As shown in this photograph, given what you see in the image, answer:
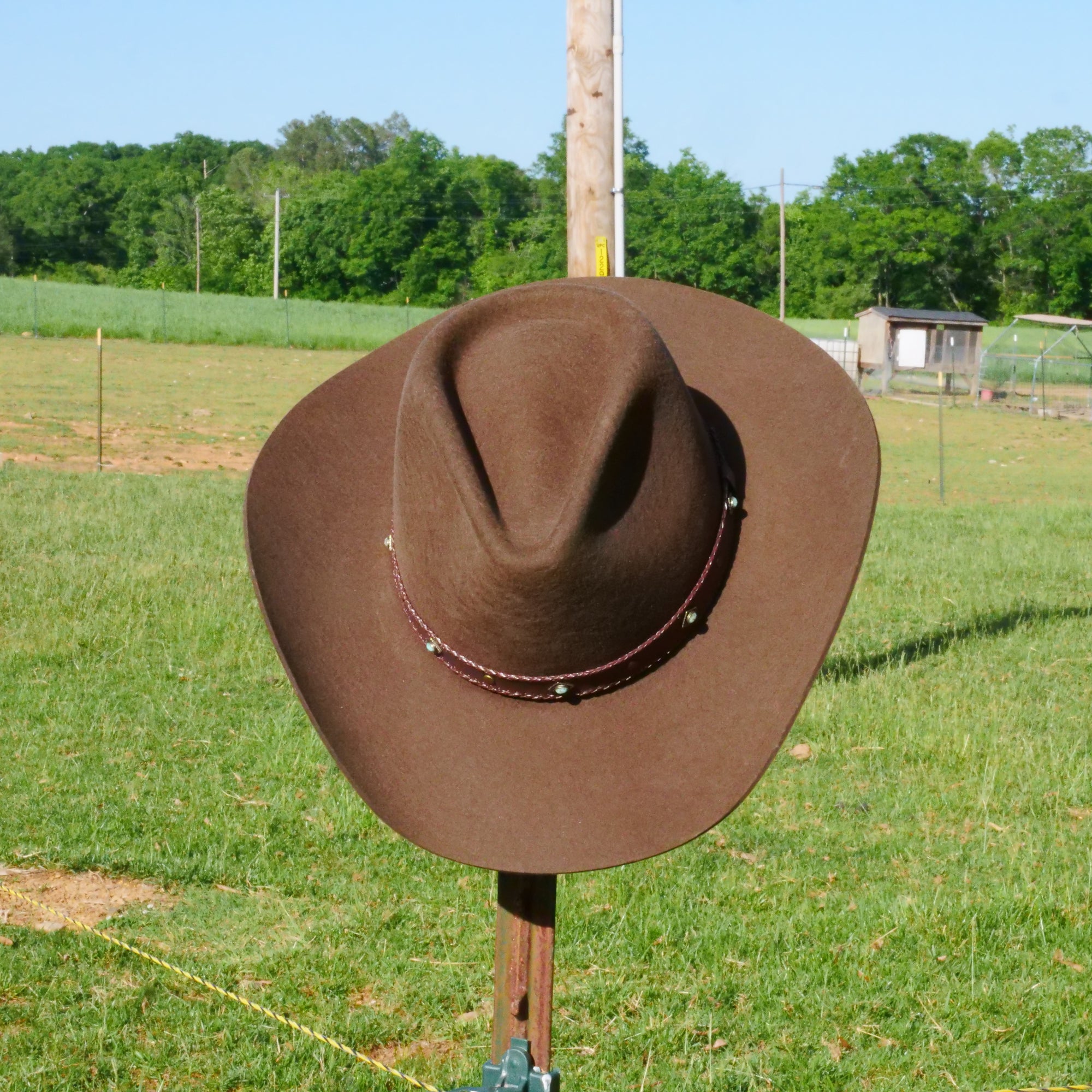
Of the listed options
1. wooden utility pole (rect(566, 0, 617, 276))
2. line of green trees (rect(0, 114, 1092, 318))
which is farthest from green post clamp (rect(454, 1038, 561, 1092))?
line of green trees (rect(0, 114, 1092, 318))

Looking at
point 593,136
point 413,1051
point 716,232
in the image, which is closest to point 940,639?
point 593,136

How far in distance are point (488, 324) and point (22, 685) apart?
6000 millimetres

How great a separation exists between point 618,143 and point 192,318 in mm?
50659

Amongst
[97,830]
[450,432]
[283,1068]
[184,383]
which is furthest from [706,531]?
[184,383]

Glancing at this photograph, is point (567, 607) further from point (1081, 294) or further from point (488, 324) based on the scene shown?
point (1081, 294)

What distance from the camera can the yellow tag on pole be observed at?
5746 millimetres

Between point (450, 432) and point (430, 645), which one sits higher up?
point (450, 432)

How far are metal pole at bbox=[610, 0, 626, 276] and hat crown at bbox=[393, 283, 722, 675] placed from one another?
14.4 ft

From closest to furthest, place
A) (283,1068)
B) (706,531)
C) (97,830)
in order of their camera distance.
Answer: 1. (706,531)
2. (283,1068)
3. (97,830)

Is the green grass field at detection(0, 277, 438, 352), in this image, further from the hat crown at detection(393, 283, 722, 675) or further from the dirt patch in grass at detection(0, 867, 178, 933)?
the hat crown at detection(393, 283, 722, 675)

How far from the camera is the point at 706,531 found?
168 cm

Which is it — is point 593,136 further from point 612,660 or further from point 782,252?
point 782,252

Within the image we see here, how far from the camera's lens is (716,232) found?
71750 mm

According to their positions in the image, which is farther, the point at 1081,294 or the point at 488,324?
the point at 1081,294
